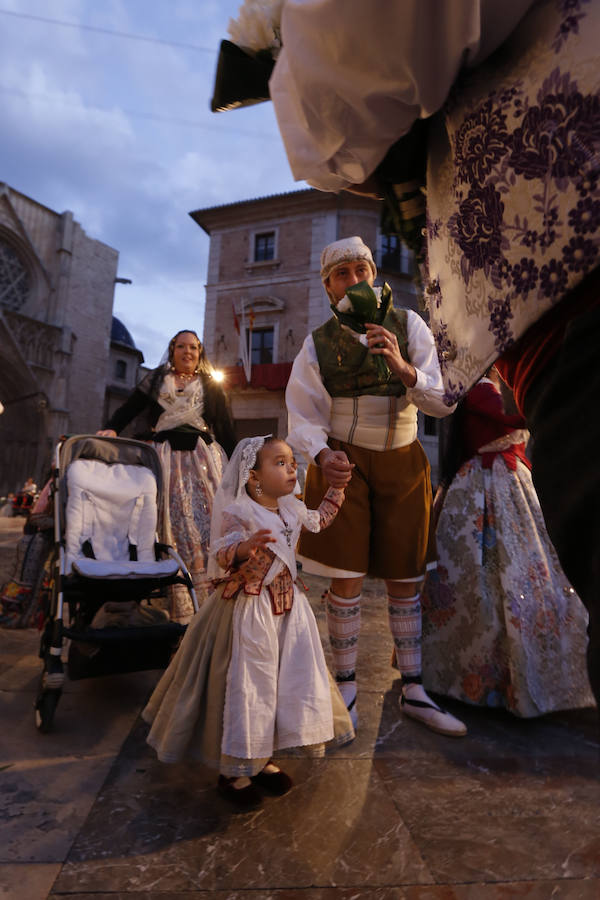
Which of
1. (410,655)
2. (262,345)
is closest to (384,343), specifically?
(410,655)

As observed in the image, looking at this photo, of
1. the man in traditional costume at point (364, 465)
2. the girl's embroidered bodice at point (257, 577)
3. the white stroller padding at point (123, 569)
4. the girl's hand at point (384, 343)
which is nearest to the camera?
the girl's hand at point (384, 343)

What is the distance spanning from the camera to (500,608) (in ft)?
8.21

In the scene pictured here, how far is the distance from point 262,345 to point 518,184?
737 inches

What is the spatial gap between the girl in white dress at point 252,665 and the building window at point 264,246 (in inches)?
738

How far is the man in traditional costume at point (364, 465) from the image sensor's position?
2365 mm

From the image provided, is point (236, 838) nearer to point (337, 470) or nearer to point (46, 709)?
point (46, 709)

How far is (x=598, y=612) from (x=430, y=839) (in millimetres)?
1202

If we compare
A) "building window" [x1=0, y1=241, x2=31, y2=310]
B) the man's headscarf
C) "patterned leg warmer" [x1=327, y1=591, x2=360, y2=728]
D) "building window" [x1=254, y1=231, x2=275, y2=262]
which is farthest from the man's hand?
"building window" [x1=0, y1=241, x2=31, y2=310]

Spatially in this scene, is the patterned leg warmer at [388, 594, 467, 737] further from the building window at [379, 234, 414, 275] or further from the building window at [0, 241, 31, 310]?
the building window at [0, 241, 31, 310]

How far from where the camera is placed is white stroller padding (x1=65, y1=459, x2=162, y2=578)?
288 centimetres

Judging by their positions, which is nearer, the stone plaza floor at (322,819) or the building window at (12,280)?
the stone plaza floor at (322,819)

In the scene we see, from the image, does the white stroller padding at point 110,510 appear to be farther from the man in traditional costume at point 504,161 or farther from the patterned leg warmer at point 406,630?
the man in traditional costume at point 504,161

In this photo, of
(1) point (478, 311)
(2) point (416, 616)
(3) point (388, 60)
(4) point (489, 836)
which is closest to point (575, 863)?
(4) point (489, 836)

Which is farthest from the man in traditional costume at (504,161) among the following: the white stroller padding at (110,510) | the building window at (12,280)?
the building window at (12,280)
